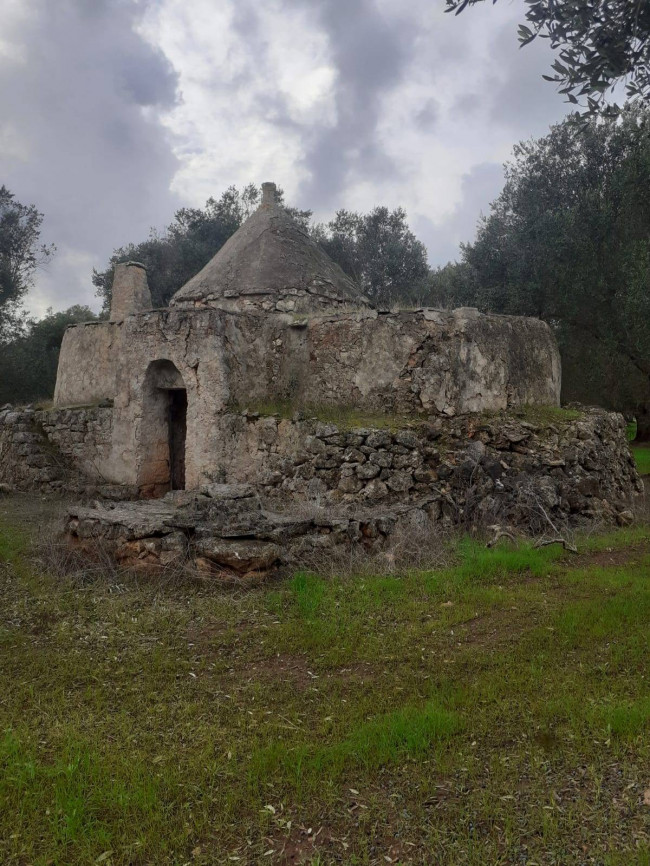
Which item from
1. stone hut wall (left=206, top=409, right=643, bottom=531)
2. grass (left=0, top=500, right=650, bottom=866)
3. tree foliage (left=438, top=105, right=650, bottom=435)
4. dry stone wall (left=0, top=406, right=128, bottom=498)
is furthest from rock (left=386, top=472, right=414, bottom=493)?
tree foliage (left=438, top=105, right=650, bottom=435)

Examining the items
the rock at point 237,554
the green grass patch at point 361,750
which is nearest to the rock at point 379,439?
the rock at point 237,554

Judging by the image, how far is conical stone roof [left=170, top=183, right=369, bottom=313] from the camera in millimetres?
11086

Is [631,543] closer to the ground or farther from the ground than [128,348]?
closer to the ground

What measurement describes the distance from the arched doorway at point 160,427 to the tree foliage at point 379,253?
1063cm

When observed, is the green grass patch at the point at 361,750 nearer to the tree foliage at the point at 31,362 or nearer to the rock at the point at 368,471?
the rock at the point at 368,471

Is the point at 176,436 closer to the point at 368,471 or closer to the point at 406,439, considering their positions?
the point at 368,471

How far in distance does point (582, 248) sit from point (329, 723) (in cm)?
1216

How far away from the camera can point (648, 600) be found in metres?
4.67

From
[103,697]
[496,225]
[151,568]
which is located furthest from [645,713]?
[496,225]

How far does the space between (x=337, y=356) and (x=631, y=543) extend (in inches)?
162

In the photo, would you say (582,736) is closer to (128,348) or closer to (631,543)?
(631,543)

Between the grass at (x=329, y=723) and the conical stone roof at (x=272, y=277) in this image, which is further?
→ the conical stone roof at (x=272, y=277)

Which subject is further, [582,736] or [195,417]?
[195,417]

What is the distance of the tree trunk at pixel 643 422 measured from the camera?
17.6 meters
